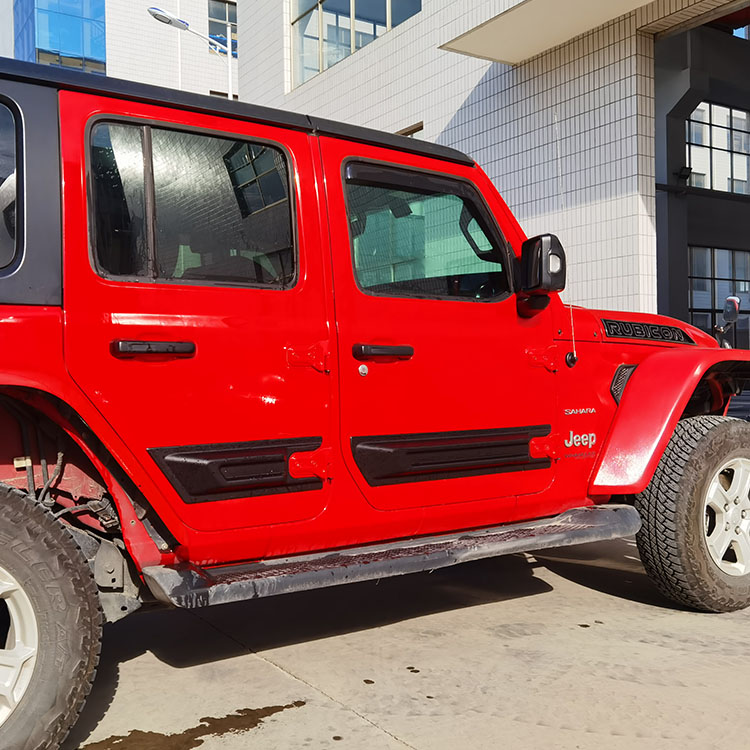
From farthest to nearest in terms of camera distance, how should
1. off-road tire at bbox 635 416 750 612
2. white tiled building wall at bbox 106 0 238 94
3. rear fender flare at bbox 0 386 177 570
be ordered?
white tiled building wall at bbox 106 0 238 94
off-road tire at bbox 635 416 750 612
rear fender flare at bbox 0 386 177 570

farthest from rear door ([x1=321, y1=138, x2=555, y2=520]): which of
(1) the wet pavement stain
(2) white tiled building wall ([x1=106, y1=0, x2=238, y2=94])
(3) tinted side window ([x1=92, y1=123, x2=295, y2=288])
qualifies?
(2) white tiled building wall ([x1=106, y1=0, x2=238, y2=94])

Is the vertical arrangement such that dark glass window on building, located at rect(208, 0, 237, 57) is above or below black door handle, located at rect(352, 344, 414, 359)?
above

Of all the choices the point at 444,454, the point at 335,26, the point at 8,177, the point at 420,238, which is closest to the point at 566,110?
the point at 335,26

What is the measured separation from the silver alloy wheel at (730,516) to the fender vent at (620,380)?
0.58 metres

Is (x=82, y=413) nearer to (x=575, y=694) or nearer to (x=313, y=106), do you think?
(x=575, y=694)

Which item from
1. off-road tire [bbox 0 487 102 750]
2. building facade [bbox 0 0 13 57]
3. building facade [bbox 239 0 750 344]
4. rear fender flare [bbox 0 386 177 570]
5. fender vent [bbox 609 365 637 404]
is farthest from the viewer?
building facade [bbox 0 0 13 57]

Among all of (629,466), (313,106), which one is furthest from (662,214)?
(629,466)

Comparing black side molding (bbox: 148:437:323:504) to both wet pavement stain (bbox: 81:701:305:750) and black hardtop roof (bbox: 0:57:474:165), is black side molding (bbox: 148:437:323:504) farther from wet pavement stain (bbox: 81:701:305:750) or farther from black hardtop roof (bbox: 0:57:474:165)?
black hardtop roof (bbox: 0:57:474:165)

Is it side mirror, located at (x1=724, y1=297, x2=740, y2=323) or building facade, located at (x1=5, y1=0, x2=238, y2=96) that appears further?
building facade, located at (x1=5, y1=0, x2=238, y2=96)

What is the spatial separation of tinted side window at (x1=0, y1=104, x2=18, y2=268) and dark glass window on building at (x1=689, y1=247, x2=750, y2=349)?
1263 cm

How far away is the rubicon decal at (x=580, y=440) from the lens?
3.74 metres

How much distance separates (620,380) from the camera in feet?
13.1

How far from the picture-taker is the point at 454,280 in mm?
3490

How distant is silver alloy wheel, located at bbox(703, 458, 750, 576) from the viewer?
398cm
